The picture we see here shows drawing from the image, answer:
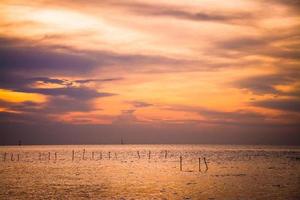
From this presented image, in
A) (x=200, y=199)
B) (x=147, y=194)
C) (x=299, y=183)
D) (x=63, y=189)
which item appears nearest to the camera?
(x=200, y=199)

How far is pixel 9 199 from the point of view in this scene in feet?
138

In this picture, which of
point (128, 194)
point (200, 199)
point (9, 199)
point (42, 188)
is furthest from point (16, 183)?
point (200, 199)

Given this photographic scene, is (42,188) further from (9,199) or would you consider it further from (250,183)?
(250,183)

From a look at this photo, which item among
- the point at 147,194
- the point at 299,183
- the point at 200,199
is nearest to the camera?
the point at 200,199

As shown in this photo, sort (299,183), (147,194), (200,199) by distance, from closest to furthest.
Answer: (200,199) → (147,194) → (299,183)

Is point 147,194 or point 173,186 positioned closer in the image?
point 147,194

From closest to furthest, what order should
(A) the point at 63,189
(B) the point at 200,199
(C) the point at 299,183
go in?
(B) the point at 200,199, (A) the point at 63,189, (C) the point at 299,183

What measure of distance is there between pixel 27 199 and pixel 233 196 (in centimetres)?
2268

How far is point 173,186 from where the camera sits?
173 feet

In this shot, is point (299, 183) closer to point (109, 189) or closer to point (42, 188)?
point (109, 189)

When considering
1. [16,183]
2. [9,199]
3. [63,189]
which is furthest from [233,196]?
[16,183]

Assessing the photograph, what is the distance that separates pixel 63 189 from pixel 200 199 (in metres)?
18.4

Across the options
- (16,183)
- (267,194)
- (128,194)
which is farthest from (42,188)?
(267,194)

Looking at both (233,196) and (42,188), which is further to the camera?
(42,188)
